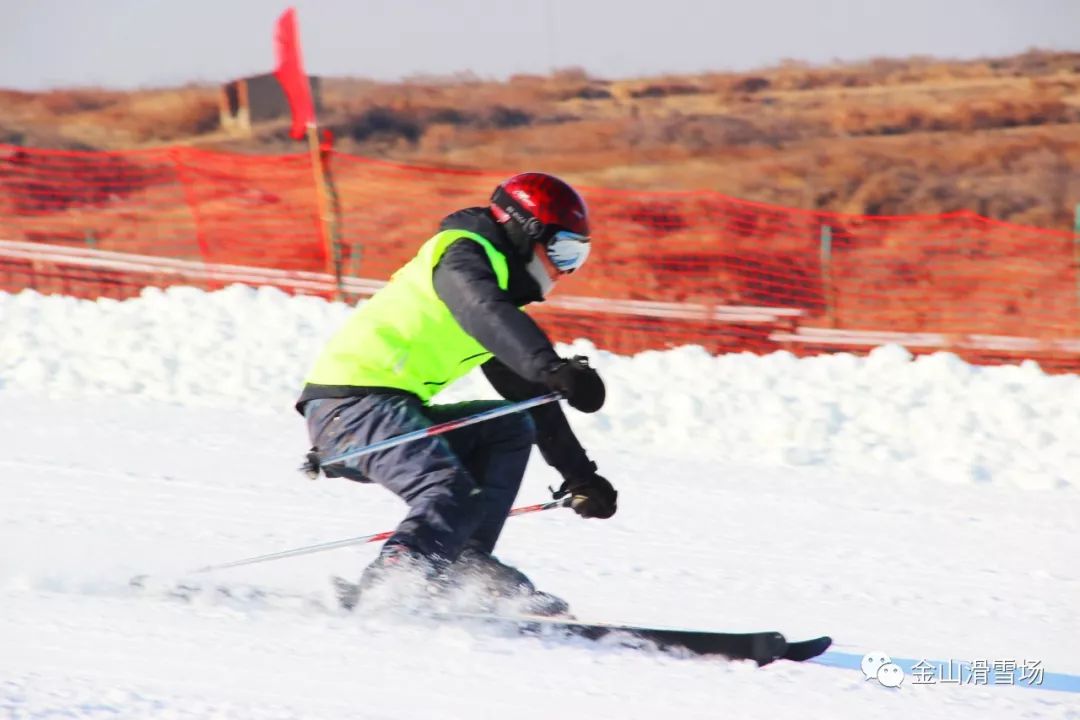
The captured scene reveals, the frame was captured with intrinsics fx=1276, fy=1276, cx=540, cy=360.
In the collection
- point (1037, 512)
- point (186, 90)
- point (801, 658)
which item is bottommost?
point (1037, 512)

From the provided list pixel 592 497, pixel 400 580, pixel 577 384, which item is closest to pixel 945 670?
pixel 592 497

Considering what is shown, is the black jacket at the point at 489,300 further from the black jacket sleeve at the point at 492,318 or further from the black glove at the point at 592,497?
the black glove at the point at 592,497

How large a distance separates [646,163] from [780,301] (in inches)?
561

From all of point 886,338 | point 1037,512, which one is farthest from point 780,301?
point 1037,512

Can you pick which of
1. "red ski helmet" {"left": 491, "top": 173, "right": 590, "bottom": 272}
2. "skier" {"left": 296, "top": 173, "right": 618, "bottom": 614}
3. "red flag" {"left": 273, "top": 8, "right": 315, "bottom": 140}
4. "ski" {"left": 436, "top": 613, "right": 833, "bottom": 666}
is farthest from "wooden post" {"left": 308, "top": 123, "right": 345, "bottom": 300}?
"ski" {"left": 436, "top": 613, "right": 833, "bottom": 666}

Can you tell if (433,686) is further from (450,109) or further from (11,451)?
(450,109)

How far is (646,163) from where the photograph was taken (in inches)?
1022

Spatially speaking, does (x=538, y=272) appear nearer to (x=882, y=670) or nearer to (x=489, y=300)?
(x=489, y=300)

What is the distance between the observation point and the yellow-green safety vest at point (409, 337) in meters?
3.72

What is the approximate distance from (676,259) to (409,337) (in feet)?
33.4

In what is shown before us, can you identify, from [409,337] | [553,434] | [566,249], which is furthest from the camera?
[553,434]

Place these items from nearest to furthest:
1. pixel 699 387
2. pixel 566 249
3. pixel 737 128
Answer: pixel 566 249 → pixel 699 387 → pixel 737 128

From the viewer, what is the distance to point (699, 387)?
802 cm

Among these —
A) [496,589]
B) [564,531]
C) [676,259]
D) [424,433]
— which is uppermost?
[424,433]
